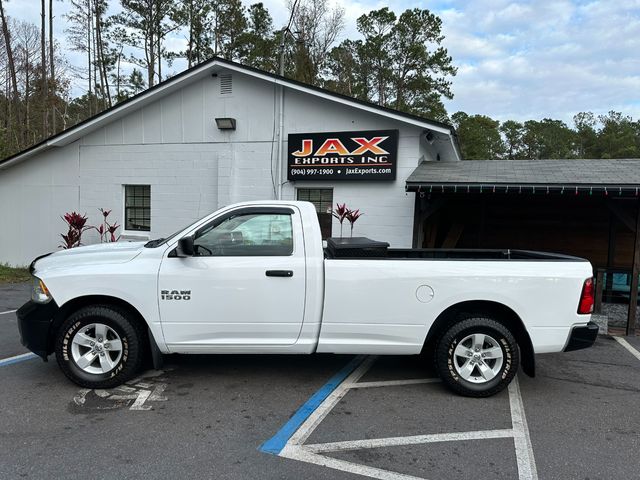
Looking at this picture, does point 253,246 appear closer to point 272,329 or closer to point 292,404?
point 272,329

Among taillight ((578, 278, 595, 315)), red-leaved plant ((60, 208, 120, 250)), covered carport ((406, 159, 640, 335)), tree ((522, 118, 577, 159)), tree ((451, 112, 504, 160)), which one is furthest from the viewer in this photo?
tree ((522, 118, 577, 159))

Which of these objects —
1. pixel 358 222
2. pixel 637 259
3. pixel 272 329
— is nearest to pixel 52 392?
pixel 272 329

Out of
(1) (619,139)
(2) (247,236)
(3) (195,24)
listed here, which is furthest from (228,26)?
(1) (619,139)

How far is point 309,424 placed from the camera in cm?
→ 368

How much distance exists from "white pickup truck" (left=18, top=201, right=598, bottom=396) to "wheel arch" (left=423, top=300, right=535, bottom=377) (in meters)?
0.02

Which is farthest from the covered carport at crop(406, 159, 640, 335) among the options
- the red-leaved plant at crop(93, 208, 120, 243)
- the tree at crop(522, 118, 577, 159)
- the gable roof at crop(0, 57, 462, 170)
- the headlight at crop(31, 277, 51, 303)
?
the tree at crop(522, 118, 577, 159)

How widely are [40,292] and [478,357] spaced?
4.12 metres

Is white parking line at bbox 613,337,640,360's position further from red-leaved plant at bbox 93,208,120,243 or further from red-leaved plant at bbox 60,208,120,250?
red-leaved plant at bbox 93,208,120,243

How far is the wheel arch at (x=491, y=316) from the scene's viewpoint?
169 inches

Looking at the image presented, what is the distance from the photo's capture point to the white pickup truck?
4164mm

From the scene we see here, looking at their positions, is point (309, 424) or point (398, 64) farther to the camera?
point (398, 64)

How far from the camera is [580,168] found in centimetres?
895

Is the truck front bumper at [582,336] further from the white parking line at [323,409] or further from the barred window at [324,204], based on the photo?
the barred window at [324,204]

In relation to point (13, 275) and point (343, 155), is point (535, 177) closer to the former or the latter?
point (343, 155)
